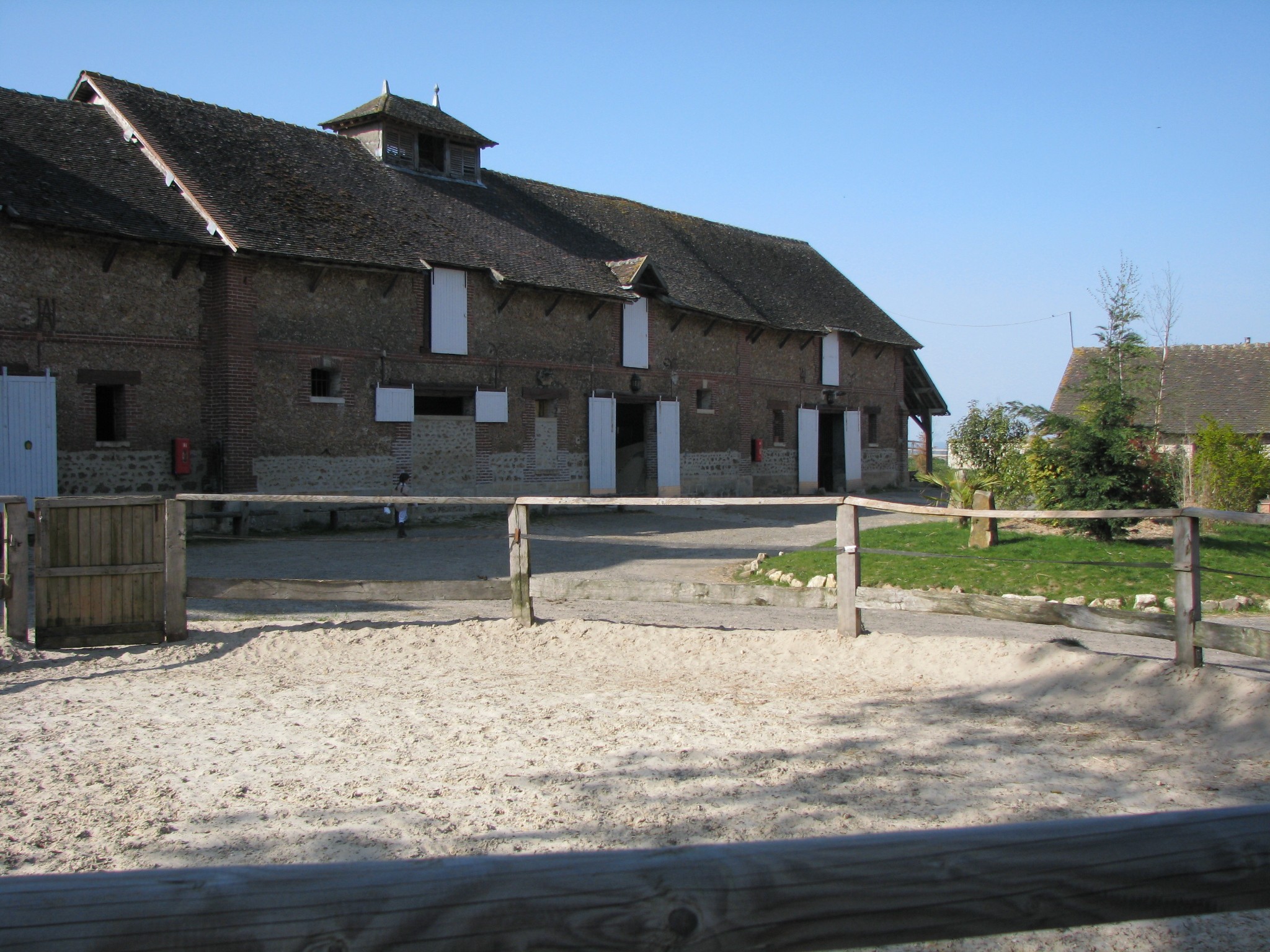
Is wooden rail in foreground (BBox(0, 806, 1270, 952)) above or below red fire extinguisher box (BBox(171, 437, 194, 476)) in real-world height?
below

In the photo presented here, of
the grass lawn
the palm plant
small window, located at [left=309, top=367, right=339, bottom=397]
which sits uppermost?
small window, located at [left=309, top=367, right=339, bottom=397]

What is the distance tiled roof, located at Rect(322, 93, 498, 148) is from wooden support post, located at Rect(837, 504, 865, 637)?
1851 cm

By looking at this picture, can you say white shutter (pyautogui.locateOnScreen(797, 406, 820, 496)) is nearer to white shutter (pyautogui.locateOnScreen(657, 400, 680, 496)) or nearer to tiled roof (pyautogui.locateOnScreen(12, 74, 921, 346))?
tiled roof (pyautogui.locateOnScreen(12, 74, 921, 346))

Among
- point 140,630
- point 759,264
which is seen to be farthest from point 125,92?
point 759,264

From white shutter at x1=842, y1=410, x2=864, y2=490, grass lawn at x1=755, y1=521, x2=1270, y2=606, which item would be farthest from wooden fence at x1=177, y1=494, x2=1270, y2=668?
white shutter at x1=842, y1=410, x2=864, y2=490

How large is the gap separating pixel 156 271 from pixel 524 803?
1542 cm

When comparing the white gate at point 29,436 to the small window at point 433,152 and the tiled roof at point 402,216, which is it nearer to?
the tiled roof at point 402,216

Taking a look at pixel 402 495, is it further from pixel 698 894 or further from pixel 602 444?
pixel 698 894

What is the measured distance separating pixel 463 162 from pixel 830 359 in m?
12.2

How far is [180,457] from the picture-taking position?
17109 mm

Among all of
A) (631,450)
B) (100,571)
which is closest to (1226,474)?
(631,450)

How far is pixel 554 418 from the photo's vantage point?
74.1 ft

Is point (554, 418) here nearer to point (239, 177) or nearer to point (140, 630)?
point (239, 177)

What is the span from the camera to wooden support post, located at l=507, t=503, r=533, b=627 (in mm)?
8164
